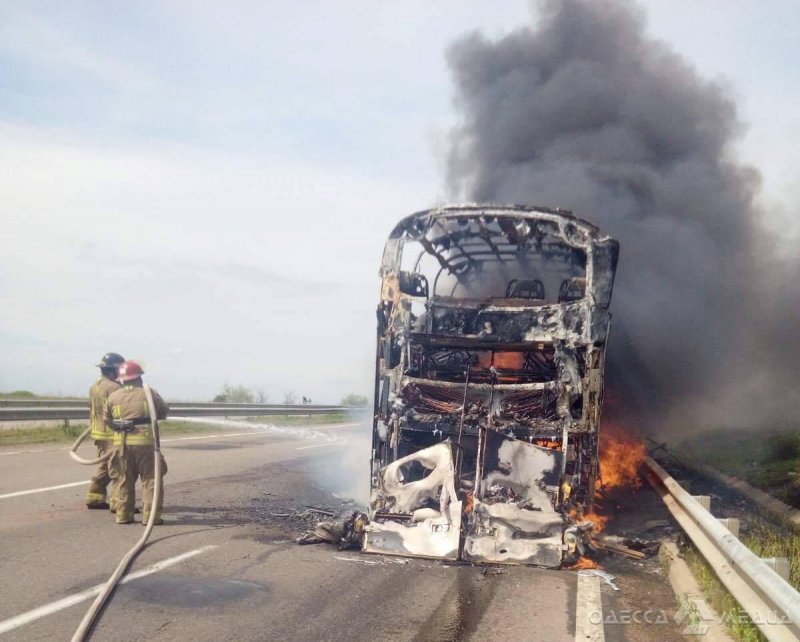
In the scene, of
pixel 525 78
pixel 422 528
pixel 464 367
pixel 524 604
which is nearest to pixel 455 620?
pixel 524 604

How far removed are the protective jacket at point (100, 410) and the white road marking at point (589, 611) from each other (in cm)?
505

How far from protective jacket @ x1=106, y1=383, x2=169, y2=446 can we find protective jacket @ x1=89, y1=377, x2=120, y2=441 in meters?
0.45

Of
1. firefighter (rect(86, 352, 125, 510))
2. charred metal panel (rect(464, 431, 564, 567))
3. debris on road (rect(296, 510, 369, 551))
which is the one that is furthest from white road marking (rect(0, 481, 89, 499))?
charred metal panel (rect(464, 431, 564, 567))

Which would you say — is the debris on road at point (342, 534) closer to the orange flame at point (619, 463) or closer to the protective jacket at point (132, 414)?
the protective jacket at point (132, 414)

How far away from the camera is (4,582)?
490 cm

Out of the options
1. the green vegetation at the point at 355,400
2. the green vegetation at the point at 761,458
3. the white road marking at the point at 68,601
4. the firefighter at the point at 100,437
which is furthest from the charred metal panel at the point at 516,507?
the green vegetation at the point at 355,400

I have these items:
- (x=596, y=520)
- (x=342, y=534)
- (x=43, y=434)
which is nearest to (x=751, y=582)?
(x=596, y=520)

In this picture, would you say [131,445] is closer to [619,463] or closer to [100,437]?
[100,437]

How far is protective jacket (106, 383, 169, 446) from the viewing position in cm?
731

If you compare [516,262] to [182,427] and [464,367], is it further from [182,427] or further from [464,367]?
[182,427]

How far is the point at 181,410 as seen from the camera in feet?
63.1

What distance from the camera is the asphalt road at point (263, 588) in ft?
14.0

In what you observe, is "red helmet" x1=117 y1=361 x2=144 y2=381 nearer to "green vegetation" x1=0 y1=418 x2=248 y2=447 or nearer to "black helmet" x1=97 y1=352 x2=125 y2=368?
"black helmet" x1=97 y1=352 x2=125 y2=368

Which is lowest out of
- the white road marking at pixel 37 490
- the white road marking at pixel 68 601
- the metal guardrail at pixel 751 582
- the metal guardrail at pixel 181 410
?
the white road marking at pixel 68 601
